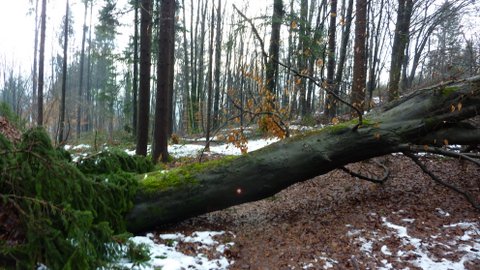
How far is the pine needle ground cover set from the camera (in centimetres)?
290

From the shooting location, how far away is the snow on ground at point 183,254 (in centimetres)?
387

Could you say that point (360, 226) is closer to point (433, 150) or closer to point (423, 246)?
point (423, 246)

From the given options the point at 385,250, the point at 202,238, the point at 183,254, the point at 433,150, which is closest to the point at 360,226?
the point at 385,250

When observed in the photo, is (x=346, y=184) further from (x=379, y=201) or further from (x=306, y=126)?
(x=306, y=126)

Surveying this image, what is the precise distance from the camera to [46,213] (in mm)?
3283

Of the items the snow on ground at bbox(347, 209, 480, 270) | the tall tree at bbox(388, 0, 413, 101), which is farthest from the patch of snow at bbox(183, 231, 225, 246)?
the tall tree at bbox(388, 0, 413, 101)

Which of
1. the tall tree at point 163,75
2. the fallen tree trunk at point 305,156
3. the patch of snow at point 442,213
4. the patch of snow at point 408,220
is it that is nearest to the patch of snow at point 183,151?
the tall tree at point 163,75

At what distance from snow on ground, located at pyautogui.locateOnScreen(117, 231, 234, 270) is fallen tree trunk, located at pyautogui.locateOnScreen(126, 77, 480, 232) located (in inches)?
13.2

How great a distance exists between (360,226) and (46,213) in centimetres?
416

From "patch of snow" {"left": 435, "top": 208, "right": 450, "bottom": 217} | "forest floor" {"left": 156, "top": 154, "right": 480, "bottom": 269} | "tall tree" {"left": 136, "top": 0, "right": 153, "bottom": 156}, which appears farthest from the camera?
"tall tree" {"left": 136, "top": 0, "right": 153, "bottom": 156}

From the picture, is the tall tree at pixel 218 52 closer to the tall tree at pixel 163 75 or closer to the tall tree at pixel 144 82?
the tall tree at pixel 163 75

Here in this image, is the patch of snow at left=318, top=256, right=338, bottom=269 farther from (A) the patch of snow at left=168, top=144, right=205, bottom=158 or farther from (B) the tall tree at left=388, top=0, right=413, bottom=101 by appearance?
(A) the patch of snow at left=168, top=144, right=205, bottom=158

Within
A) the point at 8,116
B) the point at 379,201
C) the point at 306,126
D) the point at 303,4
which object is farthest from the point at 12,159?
the point at 303,4

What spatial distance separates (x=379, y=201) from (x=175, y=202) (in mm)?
3575
